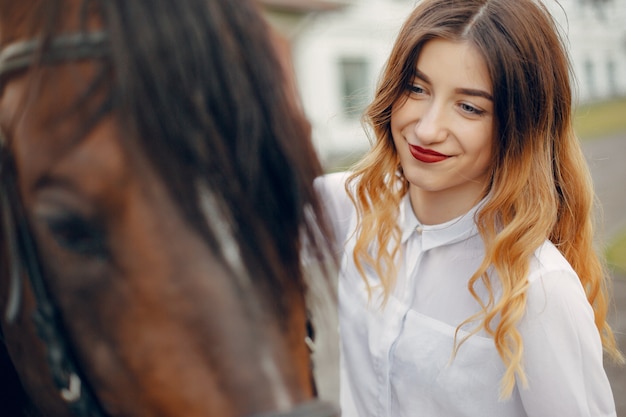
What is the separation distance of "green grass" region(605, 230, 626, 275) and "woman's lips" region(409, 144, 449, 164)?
18.3 feet

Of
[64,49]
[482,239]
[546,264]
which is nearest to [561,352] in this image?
[546,264]

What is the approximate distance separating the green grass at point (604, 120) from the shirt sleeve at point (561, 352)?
11.9 m

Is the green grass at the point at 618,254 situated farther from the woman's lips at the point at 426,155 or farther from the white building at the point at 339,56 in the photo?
the woman's lips at the point at 426,155

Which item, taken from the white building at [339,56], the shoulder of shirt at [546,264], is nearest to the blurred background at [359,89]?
the white building at [339,56]

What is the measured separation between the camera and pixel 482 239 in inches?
64.2

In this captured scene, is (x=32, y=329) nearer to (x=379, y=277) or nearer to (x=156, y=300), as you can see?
(x=156, y=300)

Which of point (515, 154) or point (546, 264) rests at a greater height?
point (515, 154)

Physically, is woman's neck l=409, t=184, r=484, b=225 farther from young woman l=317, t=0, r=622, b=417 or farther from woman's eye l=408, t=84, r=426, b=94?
woman's eye l=408, t=84, r=426, b=94

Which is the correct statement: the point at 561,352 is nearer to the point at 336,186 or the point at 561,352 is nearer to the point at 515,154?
the point at 515,154

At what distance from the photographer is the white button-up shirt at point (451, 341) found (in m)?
1.45

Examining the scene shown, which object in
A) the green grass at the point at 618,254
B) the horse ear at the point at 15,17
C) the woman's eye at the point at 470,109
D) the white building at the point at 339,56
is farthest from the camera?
the white building at the point at 339,56

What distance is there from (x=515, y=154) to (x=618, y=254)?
612 cm

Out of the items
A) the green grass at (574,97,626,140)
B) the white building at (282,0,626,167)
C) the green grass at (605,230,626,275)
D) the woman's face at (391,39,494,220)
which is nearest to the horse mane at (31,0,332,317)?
the woman's face at (391,39,494,220)

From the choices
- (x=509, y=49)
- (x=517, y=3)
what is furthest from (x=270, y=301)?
(x=517, y=3)
